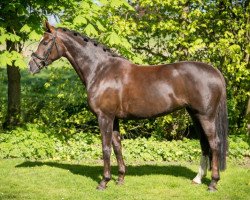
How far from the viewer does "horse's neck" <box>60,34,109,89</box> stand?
6.42 metres

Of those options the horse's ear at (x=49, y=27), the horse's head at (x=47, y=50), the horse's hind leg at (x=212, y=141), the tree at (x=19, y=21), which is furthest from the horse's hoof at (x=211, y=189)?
the tree at (x=19, y=21)

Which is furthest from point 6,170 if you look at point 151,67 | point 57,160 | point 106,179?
point 151,67

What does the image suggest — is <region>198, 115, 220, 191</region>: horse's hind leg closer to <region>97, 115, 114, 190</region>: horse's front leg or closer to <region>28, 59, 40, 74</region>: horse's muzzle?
<region>97, 115, 114, 190</region>: horse's front leg

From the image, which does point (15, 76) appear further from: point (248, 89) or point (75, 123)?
point (248, 89)

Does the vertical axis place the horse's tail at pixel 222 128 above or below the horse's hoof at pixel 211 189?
above

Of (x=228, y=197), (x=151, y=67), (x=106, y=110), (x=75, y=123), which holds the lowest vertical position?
(x=75, y=123)

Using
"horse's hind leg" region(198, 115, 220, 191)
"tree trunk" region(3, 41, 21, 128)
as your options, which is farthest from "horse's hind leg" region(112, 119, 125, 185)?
"tree trunk" region(3, 41, 21, 128)

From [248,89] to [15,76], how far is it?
6.19 meters

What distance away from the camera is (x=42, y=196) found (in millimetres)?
6164

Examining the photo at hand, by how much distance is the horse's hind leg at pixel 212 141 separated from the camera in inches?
244

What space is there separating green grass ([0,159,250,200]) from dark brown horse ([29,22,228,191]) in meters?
0.35

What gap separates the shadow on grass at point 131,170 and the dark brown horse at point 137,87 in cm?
101

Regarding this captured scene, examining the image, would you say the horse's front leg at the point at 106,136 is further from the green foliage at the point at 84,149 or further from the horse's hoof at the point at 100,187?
the green foliage at the point at 84,149

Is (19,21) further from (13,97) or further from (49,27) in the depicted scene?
(13,97)
